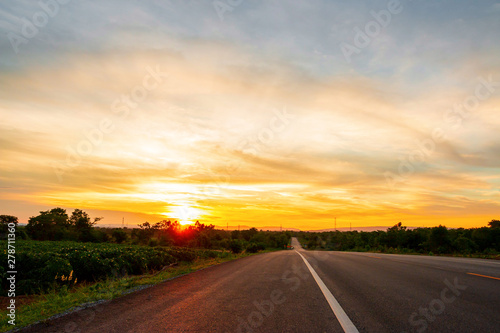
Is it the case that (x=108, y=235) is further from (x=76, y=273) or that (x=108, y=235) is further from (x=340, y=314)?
(x=340, y=314)

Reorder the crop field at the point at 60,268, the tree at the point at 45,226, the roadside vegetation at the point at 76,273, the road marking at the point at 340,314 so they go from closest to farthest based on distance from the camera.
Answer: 1. the road marking at the point at 340,314
2. the roadside vegetation at the point at 76,273
3. the crop field at the point at 60,268
4. the tree at the point at 45,226

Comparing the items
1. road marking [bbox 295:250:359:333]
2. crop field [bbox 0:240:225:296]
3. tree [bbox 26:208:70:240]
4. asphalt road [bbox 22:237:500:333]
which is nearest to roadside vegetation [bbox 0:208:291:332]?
crop field [bbox 0:240:225:296]

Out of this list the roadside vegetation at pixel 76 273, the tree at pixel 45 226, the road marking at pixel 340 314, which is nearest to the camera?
the road marking at pixel 340 314

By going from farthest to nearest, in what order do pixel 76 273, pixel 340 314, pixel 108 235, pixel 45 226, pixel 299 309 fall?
pixel 108 235
pixel 45 226
pixel 76 273
pixel 299 309
pixel 340 314

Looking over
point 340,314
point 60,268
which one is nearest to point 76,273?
point 60,268

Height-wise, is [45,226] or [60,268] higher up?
[60,268]

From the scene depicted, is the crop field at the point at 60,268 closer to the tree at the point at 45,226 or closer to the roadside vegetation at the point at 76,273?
the roadside vegetation at the point at 76,273

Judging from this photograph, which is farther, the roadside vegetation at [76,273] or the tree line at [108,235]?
the tree line at [108,235]

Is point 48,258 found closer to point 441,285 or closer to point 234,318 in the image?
point 234,318

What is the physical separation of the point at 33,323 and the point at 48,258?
1003 centimetres

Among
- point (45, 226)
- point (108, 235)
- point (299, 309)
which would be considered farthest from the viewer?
point (108, 235)

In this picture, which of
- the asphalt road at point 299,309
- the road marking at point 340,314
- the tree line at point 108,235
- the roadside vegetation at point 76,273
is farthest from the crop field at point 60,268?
the tree line at point 108,235

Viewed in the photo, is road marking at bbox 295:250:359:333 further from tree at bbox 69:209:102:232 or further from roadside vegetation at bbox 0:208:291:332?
tree at bbox 69:209:102:232

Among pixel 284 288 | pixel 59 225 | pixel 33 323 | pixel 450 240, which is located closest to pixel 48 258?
pixel 33 323
